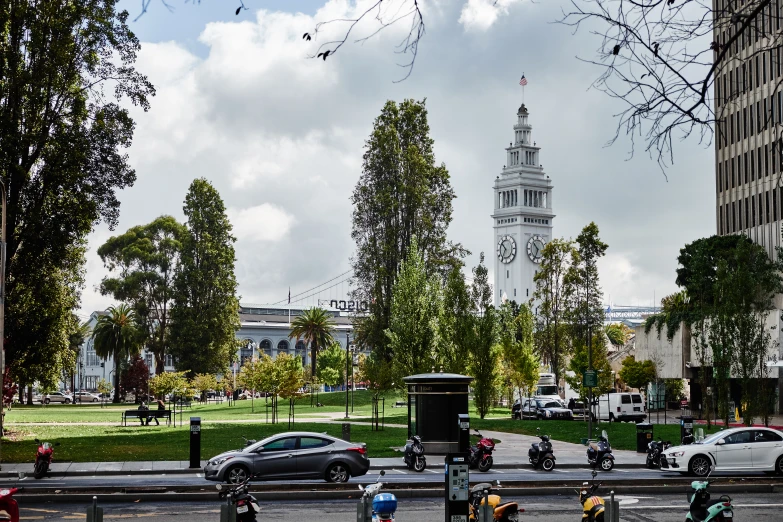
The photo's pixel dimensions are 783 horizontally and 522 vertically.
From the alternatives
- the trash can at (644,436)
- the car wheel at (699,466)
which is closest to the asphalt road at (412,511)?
the car wheel at (699,466)

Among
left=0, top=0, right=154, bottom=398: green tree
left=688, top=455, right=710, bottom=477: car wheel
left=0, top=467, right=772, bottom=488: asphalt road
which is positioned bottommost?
left=0, top=467, right=772, bottom=488: asphalt road

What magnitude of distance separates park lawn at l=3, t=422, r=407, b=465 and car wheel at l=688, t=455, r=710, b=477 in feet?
33.6

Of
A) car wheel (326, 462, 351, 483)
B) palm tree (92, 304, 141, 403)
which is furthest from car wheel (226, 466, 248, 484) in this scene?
palm tree (92, 304, 141, 403)

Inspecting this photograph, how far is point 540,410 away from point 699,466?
32990mm

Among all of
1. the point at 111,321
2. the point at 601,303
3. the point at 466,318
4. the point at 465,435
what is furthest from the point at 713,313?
the point at 111,321

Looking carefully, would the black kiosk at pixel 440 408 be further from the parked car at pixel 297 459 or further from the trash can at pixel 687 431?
the parked car at pixel 297 459

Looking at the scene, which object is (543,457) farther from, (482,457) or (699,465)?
(699,465)

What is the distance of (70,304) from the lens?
44.0 meters

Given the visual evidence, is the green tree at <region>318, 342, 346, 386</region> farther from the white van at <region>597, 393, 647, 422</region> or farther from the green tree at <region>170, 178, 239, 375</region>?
the white van at <region>597, 393, 647, 422</region>

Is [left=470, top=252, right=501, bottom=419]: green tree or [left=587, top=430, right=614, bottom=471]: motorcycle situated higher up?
[left=470, top=252, right=501, bottom=419]: green tree

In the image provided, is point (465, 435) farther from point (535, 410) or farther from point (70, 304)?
point (535, 410)

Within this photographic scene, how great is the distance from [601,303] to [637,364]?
254 inches

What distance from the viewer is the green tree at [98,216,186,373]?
97000 mm

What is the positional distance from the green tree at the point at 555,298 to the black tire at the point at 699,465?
153ft
